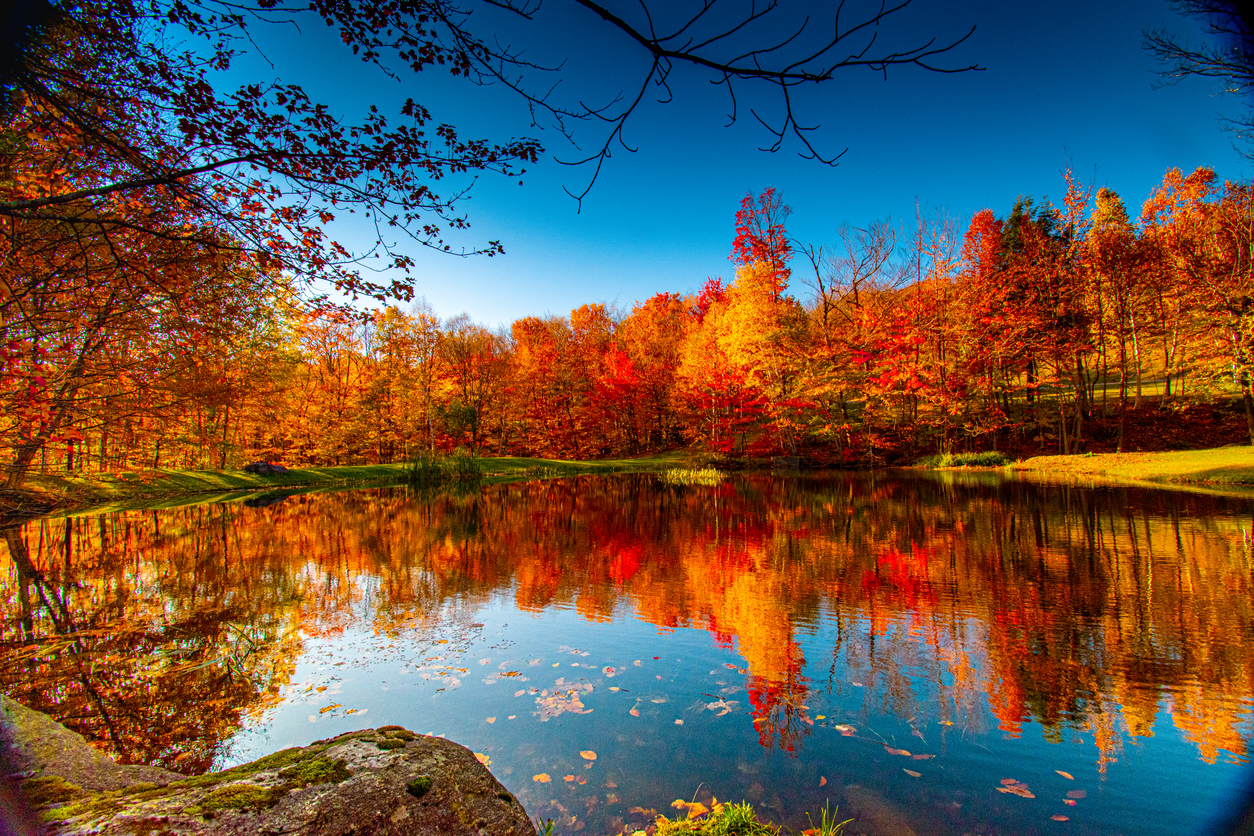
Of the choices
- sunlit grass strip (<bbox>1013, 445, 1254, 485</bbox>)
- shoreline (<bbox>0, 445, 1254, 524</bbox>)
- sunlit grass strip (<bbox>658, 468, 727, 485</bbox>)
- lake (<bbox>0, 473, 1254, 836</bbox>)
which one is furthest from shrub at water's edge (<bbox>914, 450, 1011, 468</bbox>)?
lake (<bbox>0, 473, 1254, 836</bbox>)

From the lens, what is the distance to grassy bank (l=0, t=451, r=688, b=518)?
56.9 ft

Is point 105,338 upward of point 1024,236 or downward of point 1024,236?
downward

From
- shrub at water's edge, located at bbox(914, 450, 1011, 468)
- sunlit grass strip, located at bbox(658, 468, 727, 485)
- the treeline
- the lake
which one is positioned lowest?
the lake

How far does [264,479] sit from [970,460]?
33.3 metres

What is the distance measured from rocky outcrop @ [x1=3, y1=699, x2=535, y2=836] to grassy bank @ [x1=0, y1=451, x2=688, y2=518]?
13964 mm

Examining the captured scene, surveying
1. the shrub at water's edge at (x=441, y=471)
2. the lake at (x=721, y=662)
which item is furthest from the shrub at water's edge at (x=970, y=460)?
the shrub at water's edge at (x=441, y=471)

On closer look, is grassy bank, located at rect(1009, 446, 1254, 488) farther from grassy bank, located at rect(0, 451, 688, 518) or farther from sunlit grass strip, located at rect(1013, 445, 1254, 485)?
grassy bank, located at rect(0, 451, 688, 518)

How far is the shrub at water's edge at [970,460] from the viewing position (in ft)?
79.2

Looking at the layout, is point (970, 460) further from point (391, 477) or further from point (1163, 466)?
point (391, 477)

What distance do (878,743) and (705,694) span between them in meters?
1.32

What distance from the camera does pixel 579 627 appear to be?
6.06 metres

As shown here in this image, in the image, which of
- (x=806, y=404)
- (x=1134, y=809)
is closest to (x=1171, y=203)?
(x=806, y=404)

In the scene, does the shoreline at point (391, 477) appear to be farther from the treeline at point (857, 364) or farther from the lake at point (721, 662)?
the lake at point (721, 662)

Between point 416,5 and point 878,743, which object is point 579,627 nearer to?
point 878,743
